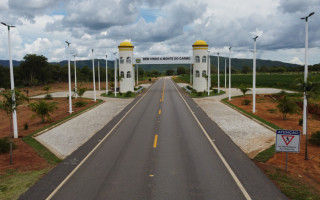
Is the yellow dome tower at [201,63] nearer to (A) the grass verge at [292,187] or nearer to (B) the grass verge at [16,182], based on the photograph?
(A) the grass verge at [292,187]

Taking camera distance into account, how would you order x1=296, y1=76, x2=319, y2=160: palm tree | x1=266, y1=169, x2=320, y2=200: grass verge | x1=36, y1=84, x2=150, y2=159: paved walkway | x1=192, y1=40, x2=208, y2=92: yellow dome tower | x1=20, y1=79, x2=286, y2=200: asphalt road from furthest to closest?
1. x1=192, y1=40, x2=208, y2=92: yellow dome tower
2. x1=36, y1=84, x2=150, y2=159: paved walkway
3. x1=296, y1=76, x2=319, y2=160: palm tree
4. x1=20, y1=79, x2=286, y2=200: asphalt road
5. x1=266, y1=169, x2=320, y2=200: grass verge

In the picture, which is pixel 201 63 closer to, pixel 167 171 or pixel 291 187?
pixel 167 171

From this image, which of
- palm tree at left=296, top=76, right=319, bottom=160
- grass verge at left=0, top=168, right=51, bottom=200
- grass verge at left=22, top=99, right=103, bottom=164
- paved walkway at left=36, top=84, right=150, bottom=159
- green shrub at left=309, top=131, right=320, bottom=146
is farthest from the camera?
paved walkway at left=36, top=84, right=150, bottom=159

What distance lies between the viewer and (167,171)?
1124 centimetres

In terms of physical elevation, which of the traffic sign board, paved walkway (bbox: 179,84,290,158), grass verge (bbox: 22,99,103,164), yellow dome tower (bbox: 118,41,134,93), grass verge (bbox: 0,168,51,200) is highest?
yellow dome tower (bbox: 118,41,134,93)

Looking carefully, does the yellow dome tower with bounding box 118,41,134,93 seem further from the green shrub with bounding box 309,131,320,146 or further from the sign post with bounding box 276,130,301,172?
the sign post with bounding box 276,130,301,172

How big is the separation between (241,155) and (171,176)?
4744 mm

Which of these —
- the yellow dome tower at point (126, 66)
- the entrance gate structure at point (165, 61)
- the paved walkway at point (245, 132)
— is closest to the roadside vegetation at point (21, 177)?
the paved walkway at point (245, 132)

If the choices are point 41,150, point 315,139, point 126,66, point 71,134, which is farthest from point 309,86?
point 126,66

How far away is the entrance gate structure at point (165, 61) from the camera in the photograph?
2083 inches

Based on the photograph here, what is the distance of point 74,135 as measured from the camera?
731 inches

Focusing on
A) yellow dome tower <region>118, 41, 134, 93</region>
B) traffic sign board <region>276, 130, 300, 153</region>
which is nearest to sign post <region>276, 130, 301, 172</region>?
traffic sign board <region>276, 130, 300, 153</region>

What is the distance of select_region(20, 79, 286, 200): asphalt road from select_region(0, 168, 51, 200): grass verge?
0.65m

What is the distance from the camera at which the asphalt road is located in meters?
9.19
